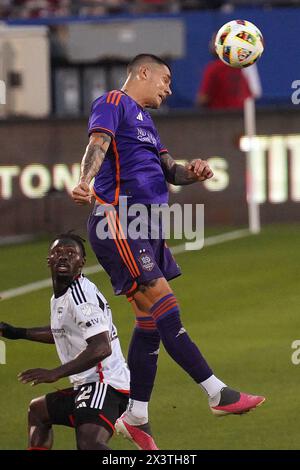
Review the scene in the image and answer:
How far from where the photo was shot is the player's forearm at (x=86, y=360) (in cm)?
757

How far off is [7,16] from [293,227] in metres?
10.2

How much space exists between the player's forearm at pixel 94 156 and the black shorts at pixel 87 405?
126 centimetres

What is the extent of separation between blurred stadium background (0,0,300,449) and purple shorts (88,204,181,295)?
987 millimetres

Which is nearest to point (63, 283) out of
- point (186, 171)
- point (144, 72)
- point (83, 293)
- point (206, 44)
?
point (83, 293)

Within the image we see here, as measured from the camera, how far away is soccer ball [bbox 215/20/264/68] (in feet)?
34.8

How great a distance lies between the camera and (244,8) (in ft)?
85.9

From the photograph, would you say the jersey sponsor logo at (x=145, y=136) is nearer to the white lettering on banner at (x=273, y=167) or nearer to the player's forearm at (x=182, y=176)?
the player's forearm at (x=182, y=176)

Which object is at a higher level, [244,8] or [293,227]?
[244,8]

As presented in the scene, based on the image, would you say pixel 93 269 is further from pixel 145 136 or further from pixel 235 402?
pixel 235 402

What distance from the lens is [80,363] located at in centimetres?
761

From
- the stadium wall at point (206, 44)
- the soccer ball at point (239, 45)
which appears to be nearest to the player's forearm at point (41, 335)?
the soccer ball at point (239, 45)
